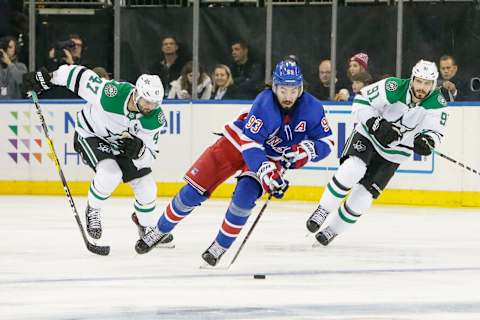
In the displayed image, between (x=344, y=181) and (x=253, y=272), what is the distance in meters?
1.50

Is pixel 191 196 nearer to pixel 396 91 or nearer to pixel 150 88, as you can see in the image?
pixel 150 88

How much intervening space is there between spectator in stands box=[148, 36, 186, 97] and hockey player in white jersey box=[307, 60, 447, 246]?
14.1 feet

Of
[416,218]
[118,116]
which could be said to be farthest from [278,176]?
[416,218]

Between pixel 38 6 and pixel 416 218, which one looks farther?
pixel 38 6

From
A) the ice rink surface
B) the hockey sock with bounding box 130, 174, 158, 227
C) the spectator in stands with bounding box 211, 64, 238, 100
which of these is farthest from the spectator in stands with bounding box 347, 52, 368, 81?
the hockey sock with bounding box 130, 174, 158, 227

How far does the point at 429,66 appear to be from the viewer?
8.30 m

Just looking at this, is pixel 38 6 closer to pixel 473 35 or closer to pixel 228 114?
pixel 228 114

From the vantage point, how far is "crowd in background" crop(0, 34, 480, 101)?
12.0 metres

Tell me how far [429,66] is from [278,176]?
72.0 inches

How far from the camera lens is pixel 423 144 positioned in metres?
8.23

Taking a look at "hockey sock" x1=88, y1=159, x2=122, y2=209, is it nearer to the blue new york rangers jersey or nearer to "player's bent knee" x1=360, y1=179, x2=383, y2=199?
the blue new york rangers jersey

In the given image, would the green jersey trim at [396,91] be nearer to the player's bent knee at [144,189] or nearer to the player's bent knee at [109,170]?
the player's bent knee at [144,189]

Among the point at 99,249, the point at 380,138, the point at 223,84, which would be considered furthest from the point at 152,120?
the point at 223,84

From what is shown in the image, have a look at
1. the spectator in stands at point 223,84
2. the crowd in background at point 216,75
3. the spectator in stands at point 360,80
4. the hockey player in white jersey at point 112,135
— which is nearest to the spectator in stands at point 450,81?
the crowd in background at point 216,75
